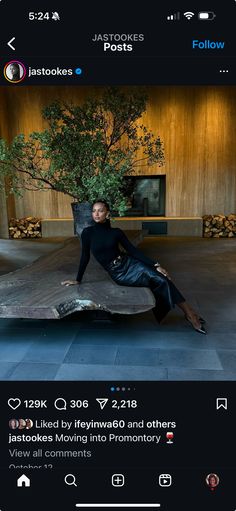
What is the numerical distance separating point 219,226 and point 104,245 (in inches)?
216

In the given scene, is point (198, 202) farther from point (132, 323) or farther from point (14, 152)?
point (132, 323)

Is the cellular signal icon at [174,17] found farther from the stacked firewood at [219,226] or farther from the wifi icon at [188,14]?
the stacked firewood at [219,226]

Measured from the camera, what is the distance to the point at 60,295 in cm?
251

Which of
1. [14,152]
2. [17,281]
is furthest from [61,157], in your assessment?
[17,281]

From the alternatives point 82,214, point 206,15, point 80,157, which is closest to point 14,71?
point 206,15

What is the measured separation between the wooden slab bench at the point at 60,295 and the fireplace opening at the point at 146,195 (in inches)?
200

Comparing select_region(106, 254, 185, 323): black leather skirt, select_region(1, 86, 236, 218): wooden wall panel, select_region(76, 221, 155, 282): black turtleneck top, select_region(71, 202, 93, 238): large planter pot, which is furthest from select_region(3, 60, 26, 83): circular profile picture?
select_region(1, 86, 236, 218): wooden wall panel

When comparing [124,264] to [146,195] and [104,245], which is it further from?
[146,195]

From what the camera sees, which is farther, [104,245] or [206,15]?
[104,245]

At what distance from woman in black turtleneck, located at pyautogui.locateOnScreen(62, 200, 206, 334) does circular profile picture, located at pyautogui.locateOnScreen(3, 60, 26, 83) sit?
1267mm
